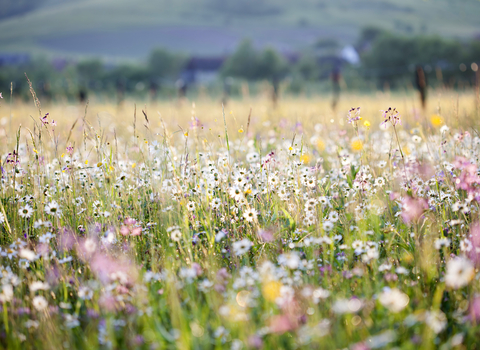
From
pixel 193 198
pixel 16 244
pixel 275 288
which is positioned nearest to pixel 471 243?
pixel 275 288

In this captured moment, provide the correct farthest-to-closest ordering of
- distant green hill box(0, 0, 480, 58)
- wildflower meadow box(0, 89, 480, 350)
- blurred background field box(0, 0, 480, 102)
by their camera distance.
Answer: distant green hill box(0, 0, 480, 58)
blurred background field box(0, 0, 480, 102)
wildflower meadow box(0, 89, 480, 350)

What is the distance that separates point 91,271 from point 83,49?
126 metres

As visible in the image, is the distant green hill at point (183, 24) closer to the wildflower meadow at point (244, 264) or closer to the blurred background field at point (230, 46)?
the blurred background field at point (230, 46)

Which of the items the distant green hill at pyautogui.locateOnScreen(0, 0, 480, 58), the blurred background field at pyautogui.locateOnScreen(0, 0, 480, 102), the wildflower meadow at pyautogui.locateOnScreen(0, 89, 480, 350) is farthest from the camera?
the distant green hill at pyautogui.locateOnScreen(0, 0, 480, 58)

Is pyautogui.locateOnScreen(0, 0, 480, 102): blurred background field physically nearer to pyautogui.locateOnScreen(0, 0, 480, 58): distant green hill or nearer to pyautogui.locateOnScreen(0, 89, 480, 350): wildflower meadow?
pyautogui.locateOnScreen(0, 0, 480, 58): distant green hill

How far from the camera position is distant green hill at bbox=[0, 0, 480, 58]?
112062 mm

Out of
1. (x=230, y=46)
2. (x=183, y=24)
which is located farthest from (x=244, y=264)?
(x=183, y=24)

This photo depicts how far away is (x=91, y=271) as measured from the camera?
7.13ft

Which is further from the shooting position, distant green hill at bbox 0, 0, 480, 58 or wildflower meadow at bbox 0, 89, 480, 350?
distant green hill at bbox 0, 0, 480, 58

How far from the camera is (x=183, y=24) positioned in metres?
143

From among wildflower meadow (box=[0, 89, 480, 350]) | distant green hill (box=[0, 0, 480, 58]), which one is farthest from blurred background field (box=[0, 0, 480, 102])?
wildflower meadow (box=[0, 89, 480, 350])

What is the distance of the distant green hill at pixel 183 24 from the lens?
368 feet

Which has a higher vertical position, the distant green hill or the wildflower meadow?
the distant green hill

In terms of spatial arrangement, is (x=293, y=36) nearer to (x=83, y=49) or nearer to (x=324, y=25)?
(x=324, y=25)
